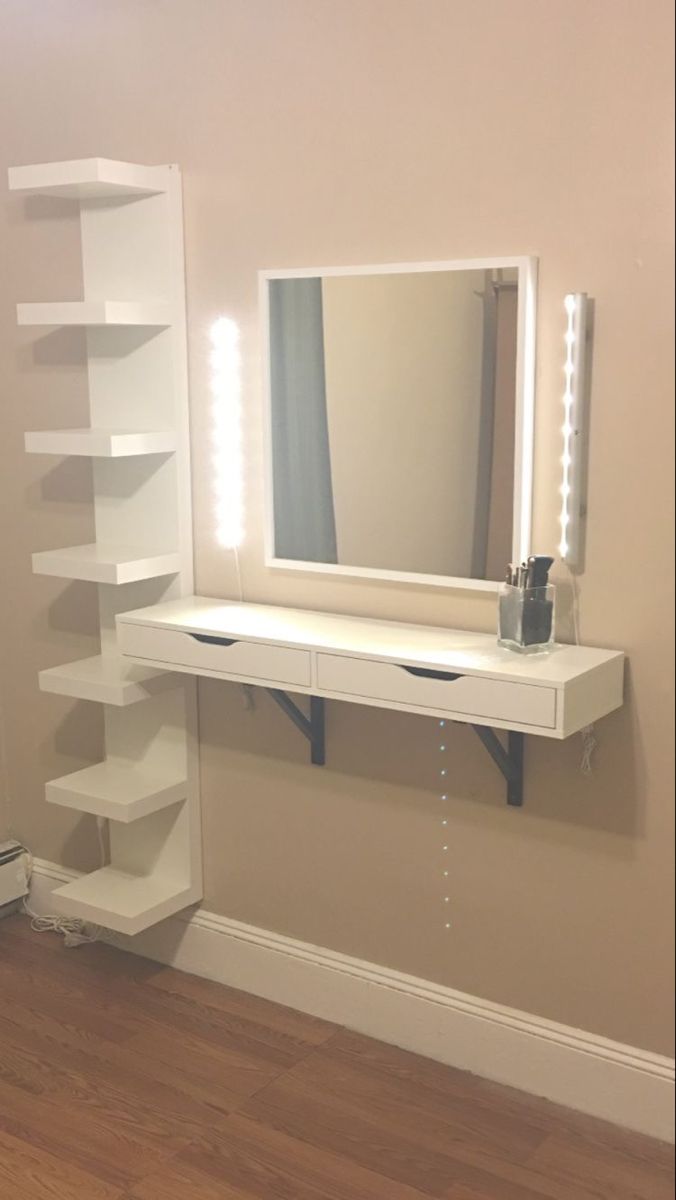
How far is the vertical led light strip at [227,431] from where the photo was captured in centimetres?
281

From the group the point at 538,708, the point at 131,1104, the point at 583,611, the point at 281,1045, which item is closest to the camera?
the point at 538,708

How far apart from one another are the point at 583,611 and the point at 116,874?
143 cm

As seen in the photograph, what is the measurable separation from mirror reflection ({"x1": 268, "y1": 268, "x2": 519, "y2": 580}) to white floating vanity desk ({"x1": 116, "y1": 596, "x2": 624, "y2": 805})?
17 centimetres

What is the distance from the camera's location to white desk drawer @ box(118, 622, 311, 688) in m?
2.52

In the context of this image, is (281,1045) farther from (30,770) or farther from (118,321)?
(118,321)

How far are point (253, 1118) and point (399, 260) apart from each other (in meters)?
1.70

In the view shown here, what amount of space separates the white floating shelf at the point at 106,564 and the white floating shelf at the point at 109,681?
21 cm

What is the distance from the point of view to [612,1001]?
2480mm

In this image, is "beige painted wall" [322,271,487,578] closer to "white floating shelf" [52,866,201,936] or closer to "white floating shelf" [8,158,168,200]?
"white floating shelf" [8,158,168,200]

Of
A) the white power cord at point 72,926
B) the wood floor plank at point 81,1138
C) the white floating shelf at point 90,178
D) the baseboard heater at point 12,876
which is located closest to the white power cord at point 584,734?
the wood floor plank at point 81,1138

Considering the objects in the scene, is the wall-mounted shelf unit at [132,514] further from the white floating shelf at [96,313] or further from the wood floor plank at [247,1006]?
the wood floor plank at [247,1006]

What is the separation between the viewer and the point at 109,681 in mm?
2961

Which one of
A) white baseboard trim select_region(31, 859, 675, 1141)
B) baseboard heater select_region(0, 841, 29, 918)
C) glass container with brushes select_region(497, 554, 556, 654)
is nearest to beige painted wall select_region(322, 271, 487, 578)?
glass container with brushes select_region(497, 554, 556, 654)

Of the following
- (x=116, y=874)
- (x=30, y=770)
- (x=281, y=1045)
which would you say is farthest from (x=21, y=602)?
(x=281, y=1045)
